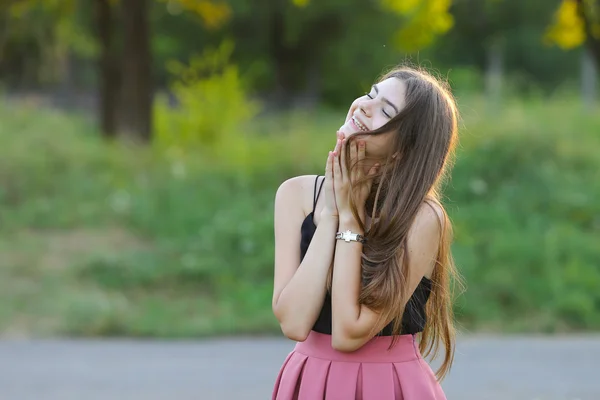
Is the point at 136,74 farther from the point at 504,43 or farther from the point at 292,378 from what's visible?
the point at 504,43

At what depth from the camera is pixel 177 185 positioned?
31.1 ft

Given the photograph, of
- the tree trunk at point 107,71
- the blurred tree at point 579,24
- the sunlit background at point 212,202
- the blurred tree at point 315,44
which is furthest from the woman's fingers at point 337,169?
the blurred tree at point 315,44

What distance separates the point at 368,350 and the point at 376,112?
0.62 metres

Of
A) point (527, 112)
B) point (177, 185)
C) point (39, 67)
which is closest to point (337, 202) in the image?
point (177, 185)

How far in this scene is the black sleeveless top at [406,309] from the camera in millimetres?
2295

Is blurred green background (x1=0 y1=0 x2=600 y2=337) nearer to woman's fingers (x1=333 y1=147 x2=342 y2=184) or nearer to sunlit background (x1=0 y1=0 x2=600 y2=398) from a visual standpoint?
sunlit background (x1=0 y1=0 x2=600 y2=398)

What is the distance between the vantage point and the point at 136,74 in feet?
38.7

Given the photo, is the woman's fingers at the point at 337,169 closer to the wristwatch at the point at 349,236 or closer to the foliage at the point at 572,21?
the wristwatch at the point at 349,236

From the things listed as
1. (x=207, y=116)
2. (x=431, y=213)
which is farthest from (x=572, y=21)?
(x=431, y=213)

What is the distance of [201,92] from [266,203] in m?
3.78

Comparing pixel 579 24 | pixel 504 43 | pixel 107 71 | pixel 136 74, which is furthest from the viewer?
pixel 504 43

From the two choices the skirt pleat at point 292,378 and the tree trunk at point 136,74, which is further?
the tree trunk at point 136,74

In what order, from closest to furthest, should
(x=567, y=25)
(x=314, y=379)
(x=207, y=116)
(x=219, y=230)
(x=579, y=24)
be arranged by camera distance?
(x=314, y=379) → (x=219, y=230) → (x=579, y=24) → (x=567, y=25) → (x=207, y=116)

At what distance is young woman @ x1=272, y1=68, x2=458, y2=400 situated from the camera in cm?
221
